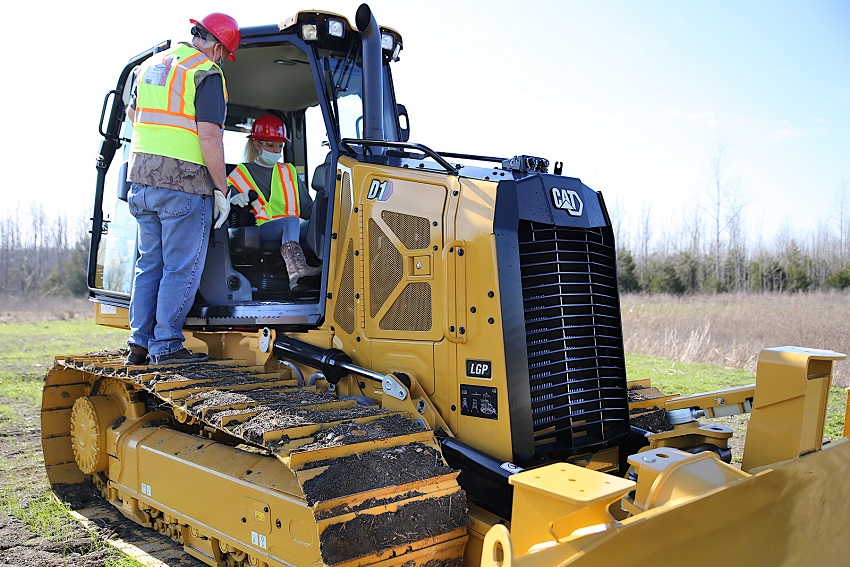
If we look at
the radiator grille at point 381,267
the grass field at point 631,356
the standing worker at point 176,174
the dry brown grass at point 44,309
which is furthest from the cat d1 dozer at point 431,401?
the dry brown grass at point 44,309

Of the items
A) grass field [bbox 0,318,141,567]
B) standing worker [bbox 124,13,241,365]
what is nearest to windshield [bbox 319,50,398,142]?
standing worker [bbox 124,13,241,365]

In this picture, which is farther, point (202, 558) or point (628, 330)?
point (628, 330)

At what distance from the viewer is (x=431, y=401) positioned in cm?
412

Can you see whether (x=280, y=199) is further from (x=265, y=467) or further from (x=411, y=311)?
(x=265, y=467)

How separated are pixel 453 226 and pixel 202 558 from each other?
260 centimetres

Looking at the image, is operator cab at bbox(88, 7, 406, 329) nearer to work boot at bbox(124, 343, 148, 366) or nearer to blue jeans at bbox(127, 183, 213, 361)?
blue jeans at bbox(127, 183, 213, 361)

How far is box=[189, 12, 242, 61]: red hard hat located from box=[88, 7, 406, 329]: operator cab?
0.42 ft

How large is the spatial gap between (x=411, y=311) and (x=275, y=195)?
5.37ft

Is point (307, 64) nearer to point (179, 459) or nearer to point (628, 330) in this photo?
point (179, 459)

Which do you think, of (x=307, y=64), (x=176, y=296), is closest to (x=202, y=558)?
(x=176, y=296)

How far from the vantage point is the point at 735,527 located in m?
3.19

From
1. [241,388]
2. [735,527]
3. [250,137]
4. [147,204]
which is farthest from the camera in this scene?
[250,137]

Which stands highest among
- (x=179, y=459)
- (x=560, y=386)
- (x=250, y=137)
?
(x=250, y=137)

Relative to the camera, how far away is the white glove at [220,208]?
5027 mm
